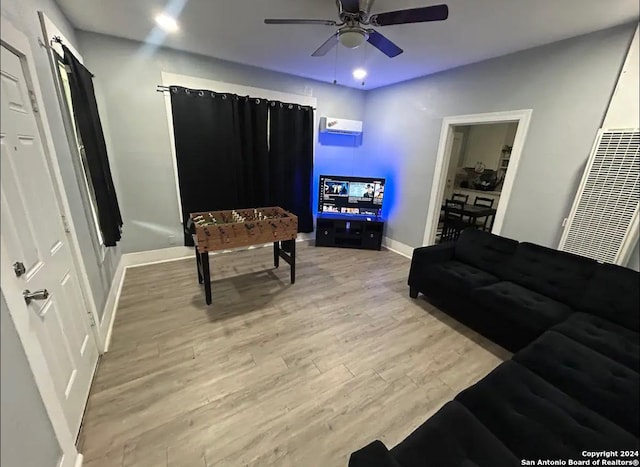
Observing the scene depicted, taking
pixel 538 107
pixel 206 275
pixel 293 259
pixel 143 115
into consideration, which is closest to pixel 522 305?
pixel 538 107

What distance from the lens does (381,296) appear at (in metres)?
2.96

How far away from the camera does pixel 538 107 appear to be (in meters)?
2.49

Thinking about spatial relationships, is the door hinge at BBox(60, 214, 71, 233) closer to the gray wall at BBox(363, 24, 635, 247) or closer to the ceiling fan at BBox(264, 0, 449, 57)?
the ceiling fan at BBox(264, 0, 449, 57)

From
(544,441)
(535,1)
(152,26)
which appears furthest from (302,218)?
(544,441)

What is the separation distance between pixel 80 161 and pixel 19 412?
6.12ft

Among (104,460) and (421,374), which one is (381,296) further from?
(104,460)

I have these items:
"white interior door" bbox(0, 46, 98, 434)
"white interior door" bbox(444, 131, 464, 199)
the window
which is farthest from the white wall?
"white interior door" bbox(0, 46, 98, 434)

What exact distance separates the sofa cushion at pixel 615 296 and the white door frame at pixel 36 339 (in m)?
2.91

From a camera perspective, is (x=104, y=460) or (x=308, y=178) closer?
(x=104, y=460)

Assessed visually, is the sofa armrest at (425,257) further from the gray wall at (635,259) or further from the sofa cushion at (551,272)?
the gray wall at (635,259)

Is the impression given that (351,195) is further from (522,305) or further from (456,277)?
(522,305)

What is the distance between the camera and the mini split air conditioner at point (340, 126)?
13.9 feet

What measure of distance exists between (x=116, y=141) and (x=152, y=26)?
1.30 m

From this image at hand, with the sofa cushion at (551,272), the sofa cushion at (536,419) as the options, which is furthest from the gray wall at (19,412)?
the sofa cushion at (551,272)
